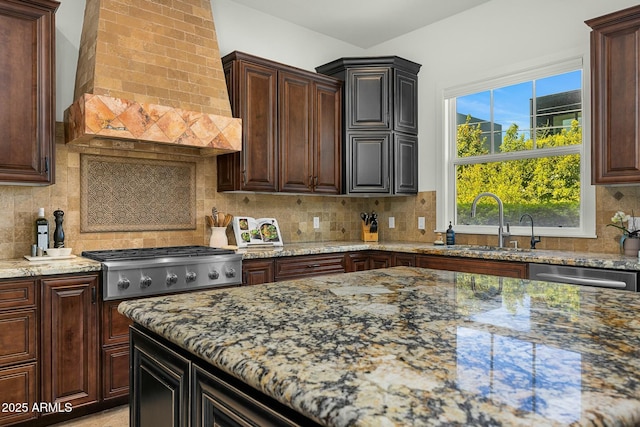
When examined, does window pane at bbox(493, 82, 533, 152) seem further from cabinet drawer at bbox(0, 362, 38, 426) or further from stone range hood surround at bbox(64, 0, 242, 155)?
cabinet drawer at bbox(0, 362, 38, 426)

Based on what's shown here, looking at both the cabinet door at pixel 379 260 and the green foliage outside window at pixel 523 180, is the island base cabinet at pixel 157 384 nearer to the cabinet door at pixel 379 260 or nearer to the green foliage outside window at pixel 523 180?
the cabinet door at pixel 379 260

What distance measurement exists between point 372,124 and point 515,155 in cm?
136

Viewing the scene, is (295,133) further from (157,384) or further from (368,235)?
(157,384)

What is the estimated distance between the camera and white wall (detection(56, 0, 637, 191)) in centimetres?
332

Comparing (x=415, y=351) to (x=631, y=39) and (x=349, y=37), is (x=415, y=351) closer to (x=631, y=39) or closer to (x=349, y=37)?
(x=631, y=39)

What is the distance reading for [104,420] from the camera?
2.66 m

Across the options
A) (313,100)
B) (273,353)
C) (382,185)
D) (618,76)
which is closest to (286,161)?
(313,100)

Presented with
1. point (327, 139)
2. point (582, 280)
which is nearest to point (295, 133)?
point (327, 139)

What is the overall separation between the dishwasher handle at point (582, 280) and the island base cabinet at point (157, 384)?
2.59 meters

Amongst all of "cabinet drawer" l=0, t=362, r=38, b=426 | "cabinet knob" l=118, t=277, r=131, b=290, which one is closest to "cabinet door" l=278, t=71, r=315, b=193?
"cabinet knob" l=118, t=277, r=131, b=290

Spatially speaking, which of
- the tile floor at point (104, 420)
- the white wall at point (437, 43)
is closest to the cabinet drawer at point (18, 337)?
the tile floor at point (104, 420)

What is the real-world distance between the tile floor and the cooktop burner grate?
953 millimetres

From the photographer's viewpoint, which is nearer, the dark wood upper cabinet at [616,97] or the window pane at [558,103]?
the dark wood upper cabinet at [616,97]

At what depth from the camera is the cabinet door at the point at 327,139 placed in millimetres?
4281
